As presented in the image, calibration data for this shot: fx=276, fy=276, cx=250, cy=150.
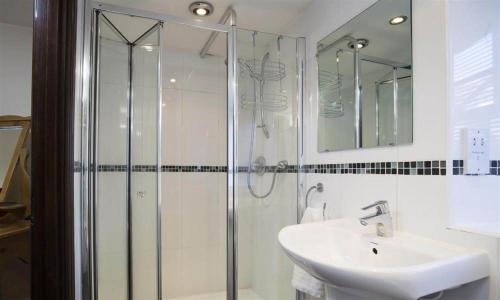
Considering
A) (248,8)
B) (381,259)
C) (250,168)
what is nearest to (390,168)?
(381,259)

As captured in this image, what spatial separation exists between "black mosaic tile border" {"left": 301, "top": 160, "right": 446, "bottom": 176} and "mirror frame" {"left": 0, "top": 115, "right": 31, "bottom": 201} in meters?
1.93

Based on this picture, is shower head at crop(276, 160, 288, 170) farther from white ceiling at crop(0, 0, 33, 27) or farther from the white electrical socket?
white ceiling at crop(0, 0, 33, 27)

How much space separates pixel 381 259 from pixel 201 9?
193cm

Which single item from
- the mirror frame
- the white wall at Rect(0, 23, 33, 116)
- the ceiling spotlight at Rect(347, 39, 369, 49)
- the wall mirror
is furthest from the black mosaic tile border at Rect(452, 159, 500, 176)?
the white wall at Rect(0, 23, 33, 116)

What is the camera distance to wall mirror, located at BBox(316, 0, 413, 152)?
4.24ft

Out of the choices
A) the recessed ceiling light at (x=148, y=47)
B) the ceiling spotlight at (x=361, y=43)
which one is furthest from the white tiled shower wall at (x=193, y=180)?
the ceiling spotlight at (x=361, y=43)

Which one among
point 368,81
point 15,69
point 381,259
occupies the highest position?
point 15,69

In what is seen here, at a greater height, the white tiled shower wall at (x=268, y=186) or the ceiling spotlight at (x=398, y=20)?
the ceiling spotlight at (x=398, y=20)

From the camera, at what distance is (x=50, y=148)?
1.16m

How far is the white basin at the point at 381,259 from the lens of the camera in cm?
79

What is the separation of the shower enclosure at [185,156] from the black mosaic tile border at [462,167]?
1.11m

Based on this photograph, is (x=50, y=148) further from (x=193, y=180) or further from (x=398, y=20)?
(x=398, y=20)

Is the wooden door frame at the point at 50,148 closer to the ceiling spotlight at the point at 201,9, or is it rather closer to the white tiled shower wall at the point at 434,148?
the ceiling spotlight at the point at 201,9

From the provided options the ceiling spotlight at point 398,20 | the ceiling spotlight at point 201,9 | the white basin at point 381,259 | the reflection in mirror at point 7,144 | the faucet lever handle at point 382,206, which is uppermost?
the ceiling spotlight at point 201,9
